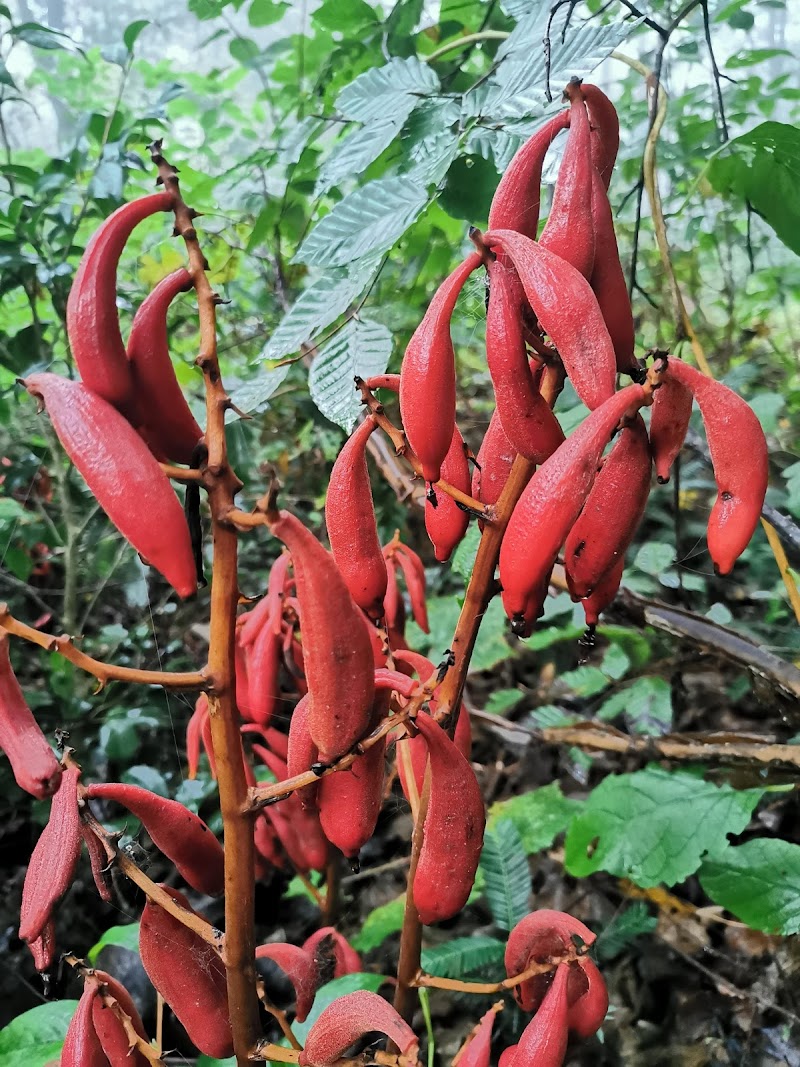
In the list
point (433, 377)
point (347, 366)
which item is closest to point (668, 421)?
point (433, 377)

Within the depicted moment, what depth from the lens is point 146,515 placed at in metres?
0.42

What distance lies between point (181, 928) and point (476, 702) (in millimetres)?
1407

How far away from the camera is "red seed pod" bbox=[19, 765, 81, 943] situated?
1.51ft

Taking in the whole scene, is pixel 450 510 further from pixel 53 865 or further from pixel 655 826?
pixel 655 826

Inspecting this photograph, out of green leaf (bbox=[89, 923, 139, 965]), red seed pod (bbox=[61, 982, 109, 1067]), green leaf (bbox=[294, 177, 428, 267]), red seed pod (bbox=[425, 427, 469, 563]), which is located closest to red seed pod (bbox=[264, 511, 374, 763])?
→ red seed pod (bbox=[425, 427, 469, 563])

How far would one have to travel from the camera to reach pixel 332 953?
2.86 feet

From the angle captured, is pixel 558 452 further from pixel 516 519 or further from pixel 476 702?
pixel 476 702

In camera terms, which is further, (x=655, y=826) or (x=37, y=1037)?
(x=655, y=826)

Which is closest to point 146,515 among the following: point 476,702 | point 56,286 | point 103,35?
point 56,286

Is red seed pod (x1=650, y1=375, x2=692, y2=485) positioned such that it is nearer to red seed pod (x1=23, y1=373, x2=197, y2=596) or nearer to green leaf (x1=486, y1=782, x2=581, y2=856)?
red seed pod (x1=23, y1=373, x2=197, y2=596)

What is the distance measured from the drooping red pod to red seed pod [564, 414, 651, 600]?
4 centimetres

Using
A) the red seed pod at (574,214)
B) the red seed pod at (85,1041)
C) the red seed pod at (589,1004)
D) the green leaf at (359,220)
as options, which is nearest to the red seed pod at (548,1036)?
the red seed pod at (589,1004)

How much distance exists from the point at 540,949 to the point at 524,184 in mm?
589

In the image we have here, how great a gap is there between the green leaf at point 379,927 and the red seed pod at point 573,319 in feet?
2.94
